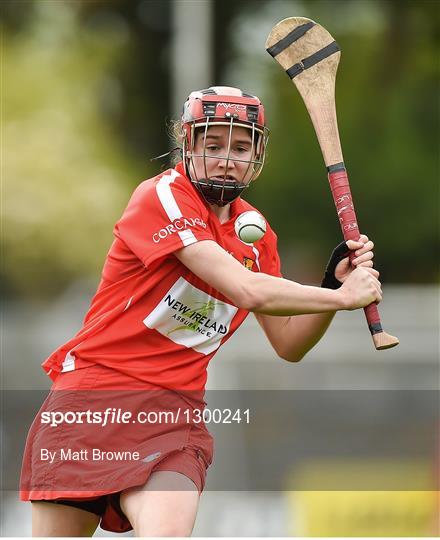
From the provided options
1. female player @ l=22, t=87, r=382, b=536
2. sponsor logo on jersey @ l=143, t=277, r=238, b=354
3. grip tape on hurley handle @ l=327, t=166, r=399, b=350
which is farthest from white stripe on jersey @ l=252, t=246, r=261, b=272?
grip tape on hurley handle @ l=327, t=166, r=399, b=350

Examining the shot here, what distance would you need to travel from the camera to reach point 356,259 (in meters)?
4.25

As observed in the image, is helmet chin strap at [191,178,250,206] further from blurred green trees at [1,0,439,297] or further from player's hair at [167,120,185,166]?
blurred green trees at [1,0,439,297]

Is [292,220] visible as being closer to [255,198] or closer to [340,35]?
[255,198]

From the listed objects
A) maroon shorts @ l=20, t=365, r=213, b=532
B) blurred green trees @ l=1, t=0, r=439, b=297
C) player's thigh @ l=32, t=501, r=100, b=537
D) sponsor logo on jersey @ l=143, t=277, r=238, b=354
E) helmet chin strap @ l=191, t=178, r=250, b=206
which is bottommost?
player's thigh @ l=32, t=501, r=100, b=537

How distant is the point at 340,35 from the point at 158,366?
615 inches

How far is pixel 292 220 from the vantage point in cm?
1838

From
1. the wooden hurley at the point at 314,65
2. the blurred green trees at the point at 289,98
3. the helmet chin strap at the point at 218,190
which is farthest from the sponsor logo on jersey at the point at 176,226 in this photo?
the blurred green trees at the point at 289,98

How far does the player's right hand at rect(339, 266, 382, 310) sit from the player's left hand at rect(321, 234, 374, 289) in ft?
0.62

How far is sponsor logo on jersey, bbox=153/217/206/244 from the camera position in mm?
4129

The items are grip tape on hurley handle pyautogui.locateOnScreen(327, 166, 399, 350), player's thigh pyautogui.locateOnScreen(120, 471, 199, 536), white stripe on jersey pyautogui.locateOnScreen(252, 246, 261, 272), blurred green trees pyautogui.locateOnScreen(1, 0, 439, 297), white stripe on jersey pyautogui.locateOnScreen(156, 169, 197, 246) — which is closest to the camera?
player's thigh pyautogui.locateOnScreen(120, 471, 199, 536)

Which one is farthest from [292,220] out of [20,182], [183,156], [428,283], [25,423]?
[183,156]

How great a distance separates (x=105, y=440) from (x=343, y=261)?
3.39 ft
